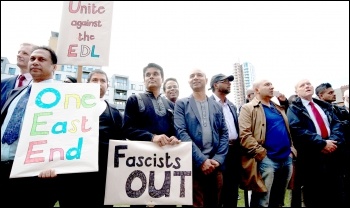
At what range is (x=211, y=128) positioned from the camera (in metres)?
2.99

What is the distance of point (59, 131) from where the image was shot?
2.12m

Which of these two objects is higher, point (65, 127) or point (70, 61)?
point (70, 61)

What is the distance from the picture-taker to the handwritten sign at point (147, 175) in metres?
2.40

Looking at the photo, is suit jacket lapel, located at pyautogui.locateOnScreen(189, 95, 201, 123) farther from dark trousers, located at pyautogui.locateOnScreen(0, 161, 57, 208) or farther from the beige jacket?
dark trousers, located at pyautogui.locateOnScreen(0, 161, 57, 208)

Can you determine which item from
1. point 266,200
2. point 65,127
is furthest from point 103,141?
point 266,200

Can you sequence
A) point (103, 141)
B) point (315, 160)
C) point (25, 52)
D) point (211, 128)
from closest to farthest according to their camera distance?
point (103, 141) → point (211, 128) → point (25, 52) → point (315, 160)

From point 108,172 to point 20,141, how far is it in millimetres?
837

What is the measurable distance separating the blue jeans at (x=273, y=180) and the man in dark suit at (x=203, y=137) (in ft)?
2.62

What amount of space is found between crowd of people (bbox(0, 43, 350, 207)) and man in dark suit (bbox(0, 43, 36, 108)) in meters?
0.01

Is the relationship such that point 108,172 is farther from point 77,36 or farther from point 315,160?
point 315,160

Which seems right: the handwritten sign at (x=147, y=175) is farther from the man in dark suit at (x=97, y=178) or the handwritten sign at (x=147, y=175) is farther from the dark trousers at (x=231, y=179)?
the dark trousers at (x=231, y=179)

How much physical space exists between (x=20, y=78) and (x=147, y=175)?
2.05 metres

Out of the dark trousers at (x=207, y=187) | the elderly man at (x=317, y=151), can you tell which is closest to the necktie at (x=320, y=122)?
the elderly man at (x=317, y=151)

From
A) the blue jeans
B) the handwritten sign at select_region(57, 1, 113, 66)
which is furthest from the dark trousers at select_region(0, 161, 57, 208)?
the blue jeans
